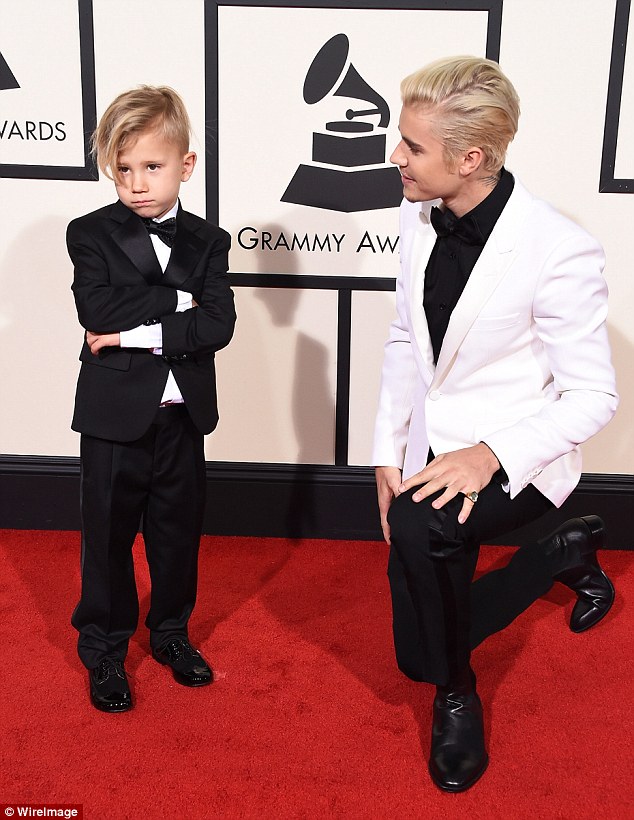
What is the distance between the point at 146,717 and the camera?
2268 mm

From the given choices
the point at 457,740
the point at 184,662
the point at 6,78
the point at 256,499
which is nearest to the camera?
the point at 457,740

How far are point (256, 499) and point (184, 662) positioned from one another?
1024 mm

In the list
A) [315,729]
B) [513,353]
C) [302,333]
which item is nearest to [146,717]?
Answer: [315,729]

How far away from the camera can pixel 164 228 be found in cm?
222

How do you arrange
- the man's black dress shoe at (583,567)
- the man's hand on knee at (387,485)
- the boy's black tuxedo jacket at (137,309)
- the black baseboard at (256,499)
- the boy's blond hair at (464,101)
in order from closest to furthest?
the boy's blond hair at (464,101) < the boy's black tuxedo jacket at (137,309) < the man's hand on knee at (387,485) < the man's black dress shoe at (583,567) < the black baseboard at (256,499)

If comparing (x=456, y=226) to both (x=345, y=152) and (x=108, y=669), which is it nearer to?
(x=345, y=152)

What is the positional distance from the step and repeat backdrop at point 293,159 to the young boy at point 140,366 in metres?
0.93

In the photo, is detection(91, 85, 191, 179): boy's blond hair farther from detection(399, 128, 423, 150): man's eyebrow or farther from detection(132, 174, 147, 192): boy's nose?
detection(399, 128, 423, 150): man's eyebrow

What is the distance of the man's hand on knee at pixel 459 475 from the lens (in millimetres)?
1944

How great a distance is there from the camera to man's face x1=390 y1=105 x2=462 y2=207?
78.0 inches

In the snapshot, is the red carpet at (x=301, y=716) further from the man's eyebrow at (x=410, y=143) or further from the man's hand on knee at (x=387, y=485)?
the man's eyebrow at (x=410, y=143)

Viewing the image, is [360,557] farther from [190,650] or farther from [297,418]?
[190,650]

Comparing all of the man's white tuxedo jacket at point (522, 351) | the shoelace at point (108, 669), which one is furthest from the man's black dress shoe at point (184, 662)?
the man's white tuxedo jacket at point (522, 351)

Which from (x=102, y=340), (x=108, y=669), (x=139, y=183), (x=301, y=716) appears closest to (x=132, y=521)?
(x=108, y=669)
